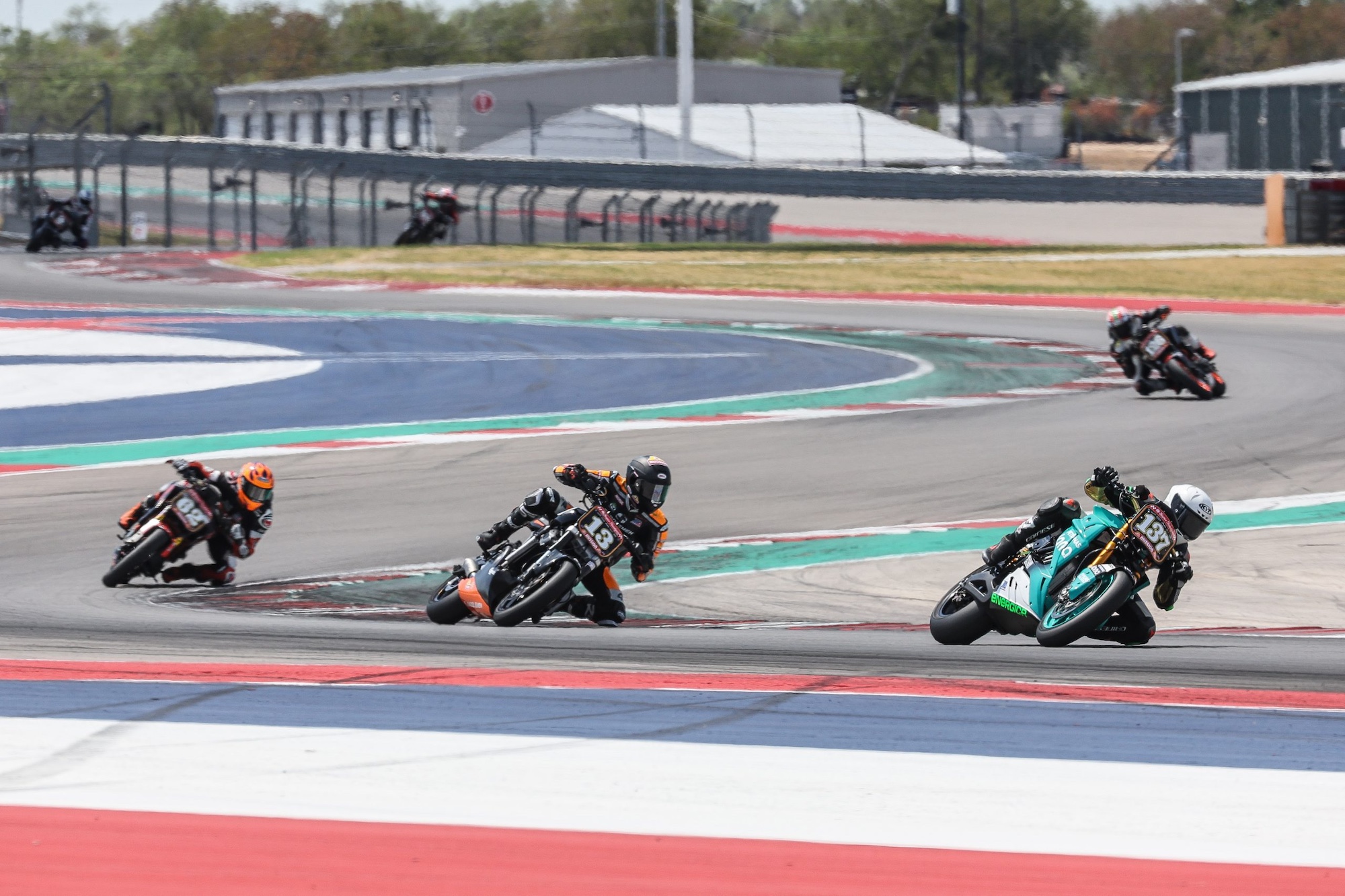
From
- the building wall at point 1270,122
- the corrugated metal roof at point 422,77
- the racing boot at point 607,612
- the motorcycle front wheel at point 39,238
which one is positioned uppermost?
the corrugated metal roof at point 422,77

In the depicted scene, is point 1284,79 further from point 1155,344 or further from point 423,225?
point 1155,344

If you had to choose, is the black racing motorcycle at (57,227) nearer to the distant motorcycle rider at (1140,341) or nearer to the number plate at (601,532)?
the distant motorcycle rider at (1140,341)

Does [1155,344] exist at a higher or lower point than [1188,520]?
higher

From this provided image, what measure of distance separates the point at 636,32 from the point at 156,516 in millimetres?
125459

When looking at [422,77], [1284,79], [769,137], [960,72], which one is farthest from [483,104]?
[1284,79]

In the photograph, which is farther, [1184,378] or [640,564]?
[1184,378]

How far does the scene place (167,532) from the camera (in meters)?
9.55

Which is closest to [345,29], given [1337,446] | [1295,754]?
[1337,446]

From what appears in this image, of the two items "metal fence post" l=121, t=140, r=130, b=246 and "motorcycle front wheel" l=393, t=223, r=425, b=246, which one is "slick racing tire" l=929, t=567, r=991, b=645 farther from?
"motorcycle front wheel" l=393, t=223, r=425, b=246

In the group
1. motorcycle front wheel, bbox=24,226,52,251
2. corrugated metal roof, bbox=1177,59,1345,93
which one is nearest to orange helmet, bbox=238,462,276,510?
motorcycle front wheel, bbox=24,226,52,251

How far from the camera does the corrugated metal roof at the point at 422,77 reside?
227 ft

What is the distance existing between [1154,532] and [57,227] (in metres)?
34.0

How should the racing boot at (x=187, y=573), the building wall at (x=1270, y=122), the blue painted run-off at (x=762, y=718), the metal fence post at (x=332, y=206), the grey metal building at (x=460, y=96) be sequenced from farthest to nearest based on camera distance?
the grey metal building at (x=460, y=96)
the building wall at (x=1270, y=122)
the metal fence post at (x=332, y=206)
the racing boot at (x=187, y=573)
the blue painted run-off at (x=762, y=718)

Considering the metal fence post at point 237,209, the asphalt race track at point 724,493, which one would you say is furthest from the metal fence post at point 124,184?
the asphalt race track at point 724,493
